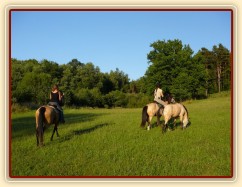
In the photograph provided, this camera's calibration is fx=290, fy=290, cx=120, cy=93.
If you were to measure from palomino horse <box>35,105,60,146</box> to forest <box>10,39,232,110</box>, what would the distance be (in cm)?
3092

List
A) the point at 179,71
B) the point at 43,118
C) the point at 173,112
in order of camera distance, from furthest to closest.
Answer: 1. the point at 179,71
2. the point at 173,112
3. the point at 43,118

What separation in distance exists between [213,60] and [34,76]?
41.3 m

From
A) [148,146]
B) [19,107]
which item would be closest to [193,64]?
[19,107]

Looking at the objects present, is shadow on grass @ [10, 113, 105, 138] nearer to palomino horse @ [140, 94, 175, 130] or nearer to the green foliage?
palomino horse @ [140, 94, 175, 130]

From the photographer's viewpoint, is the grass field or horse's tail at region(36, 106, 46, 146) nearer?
the grass field

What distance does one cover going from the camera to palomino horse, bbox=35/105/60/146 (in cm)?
1152

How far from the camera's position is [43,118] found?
11859 mm

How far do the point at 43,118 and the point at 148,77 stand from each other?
1906 inches

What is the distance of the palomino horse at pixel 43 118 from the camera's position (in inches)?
454

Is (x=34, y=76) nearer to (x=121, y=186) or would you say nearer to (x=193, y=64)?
(x=193, y=64)

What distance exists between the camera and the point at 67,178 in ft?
24.9

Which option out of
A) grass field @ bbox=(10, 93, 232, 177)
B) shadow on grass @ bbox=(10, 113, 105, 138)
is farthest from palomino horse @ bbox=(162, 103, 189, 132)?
shadow on grass @ bbox=(10, 113, 105, 138)

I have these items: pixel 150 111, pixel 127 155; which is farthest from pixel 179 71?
pixel 127 155

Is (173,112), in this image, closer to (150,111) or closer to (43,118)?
(150,111)
